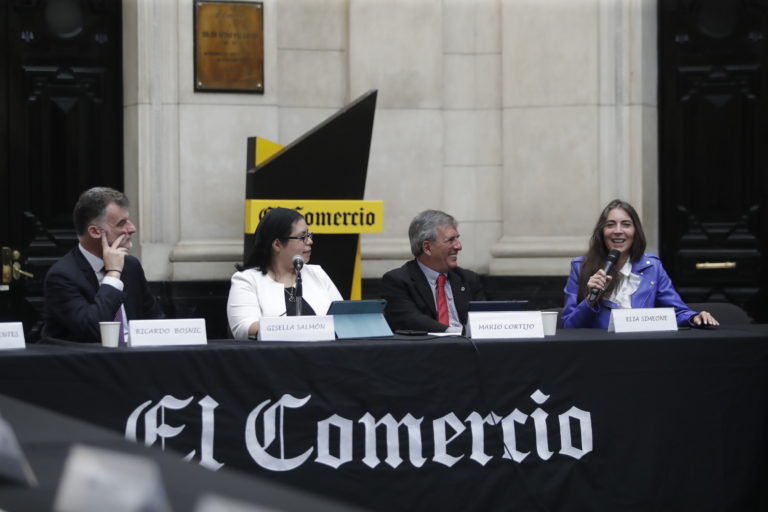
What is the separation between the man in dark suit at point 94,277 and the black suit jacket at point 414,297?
1.30 m

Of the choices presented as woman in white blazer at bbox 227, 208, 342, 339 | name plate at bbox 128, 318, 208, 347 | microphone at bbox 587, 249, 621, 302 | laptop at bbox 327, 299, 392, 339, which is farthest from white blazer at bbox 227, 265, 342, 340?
microphone at bbox 587, 249, 621, 302

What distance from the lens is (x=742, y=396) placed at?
193 inches

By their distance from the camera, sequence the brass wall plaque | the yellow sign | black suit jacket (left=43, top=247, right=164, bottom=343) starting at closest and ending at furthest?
black suit jacket (left=43, top=247, right=164, bottom=343) < the yellow sign < the brass wall plaque

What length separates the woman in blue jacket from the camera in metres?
5.72

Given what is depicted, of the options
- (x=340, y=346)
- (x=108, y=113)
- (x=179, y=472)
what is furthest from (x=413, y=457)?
(x=108, y=113)

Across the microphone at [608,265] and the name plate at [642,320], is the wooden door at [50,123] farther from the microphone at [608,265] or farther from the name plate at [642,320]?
the name plate at [642,320]

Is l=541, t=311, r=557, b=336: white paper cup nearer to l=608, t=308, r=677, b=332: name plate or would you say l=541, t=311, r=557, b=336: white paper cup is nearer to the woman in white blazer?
l=608, t=308, r=677, b=332: name plate

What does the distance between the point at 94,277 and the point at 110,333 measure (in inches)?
30.5

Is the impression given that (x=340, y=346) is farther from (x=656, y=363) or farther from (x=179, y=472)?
(x=179, y=472)

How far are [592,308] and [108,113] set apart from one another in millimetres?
4056

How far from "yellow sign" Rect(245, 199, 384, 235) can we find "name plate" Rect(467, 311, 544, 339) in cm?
232

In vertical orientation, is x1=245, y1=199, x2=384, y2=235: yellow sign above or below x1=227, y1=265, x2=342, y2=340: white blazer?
above

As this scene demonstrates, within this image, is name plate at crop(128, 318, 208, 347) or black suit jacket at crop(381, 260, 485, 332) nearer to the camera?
name plate at crop(128, 318, 208, 347)

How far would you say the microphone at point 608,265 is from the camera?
525 centimetres
